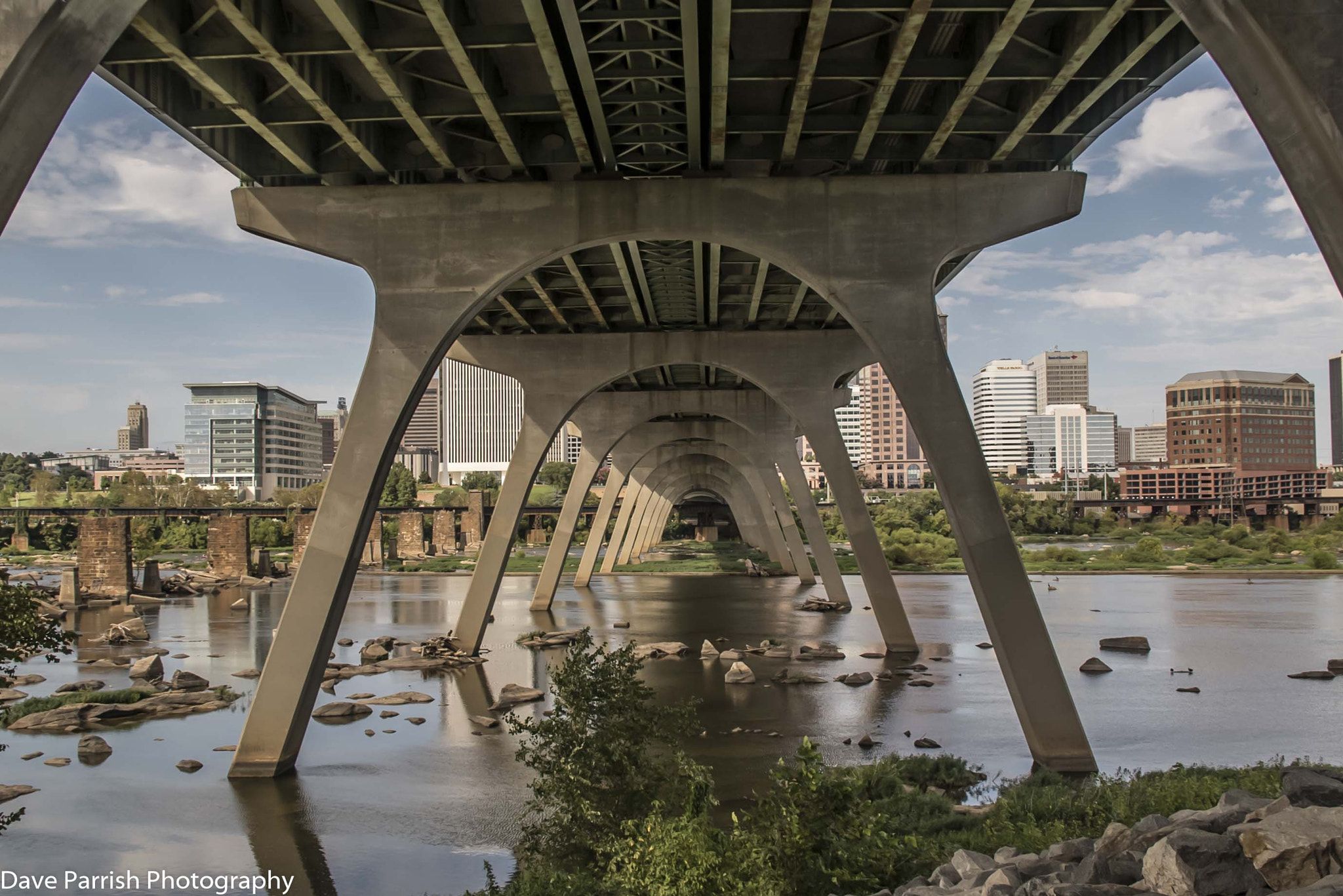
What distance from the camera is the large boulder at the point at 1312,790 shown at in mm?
8039

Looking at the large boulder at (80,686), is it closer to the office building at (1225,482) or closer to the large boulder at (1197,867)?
the large boulder at (1197,867)

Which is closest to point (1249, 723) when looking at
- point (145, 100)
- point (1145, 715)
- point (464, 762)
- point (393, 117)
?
point (1145, 715)

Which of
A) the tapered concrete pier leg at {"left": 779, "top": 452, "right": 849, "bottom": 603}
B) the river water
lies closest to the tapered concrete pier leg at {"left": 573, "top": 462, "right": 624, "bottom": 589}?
the tapered concrete pier leg at {"left": 779, "top": 452, "right": 849, "bottom": 603}

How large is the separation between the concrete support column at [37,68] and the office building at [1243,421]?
172349mm

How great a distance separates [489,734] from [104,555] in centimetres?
3667

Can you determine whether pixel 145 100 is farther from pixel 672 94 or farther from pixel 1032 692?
pixel 1032 692

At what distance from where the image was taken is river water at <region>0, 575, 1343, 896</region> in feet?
39.7

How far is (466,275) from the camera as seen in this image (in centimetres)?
1778

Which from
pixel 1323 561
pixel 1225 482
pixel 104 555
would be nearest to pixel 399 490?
pixel 104 555

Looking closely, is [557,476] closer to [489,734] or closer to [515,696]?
[515,696]

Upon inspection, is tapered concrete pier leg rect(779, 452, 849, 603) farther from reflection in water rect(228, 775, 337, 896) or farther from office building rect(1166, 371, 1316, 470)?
office building rect(1166, 371, 1316, 470)

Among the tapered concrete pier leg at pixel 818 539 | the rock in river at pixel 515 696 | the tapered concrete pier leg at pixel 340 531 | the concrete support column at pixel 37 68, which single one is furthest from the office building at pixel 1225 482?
the concrete support column at pixel 37 68

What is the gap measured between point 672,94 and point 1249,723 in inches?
600

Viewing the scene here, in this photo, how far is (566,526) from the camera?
4434 cm
